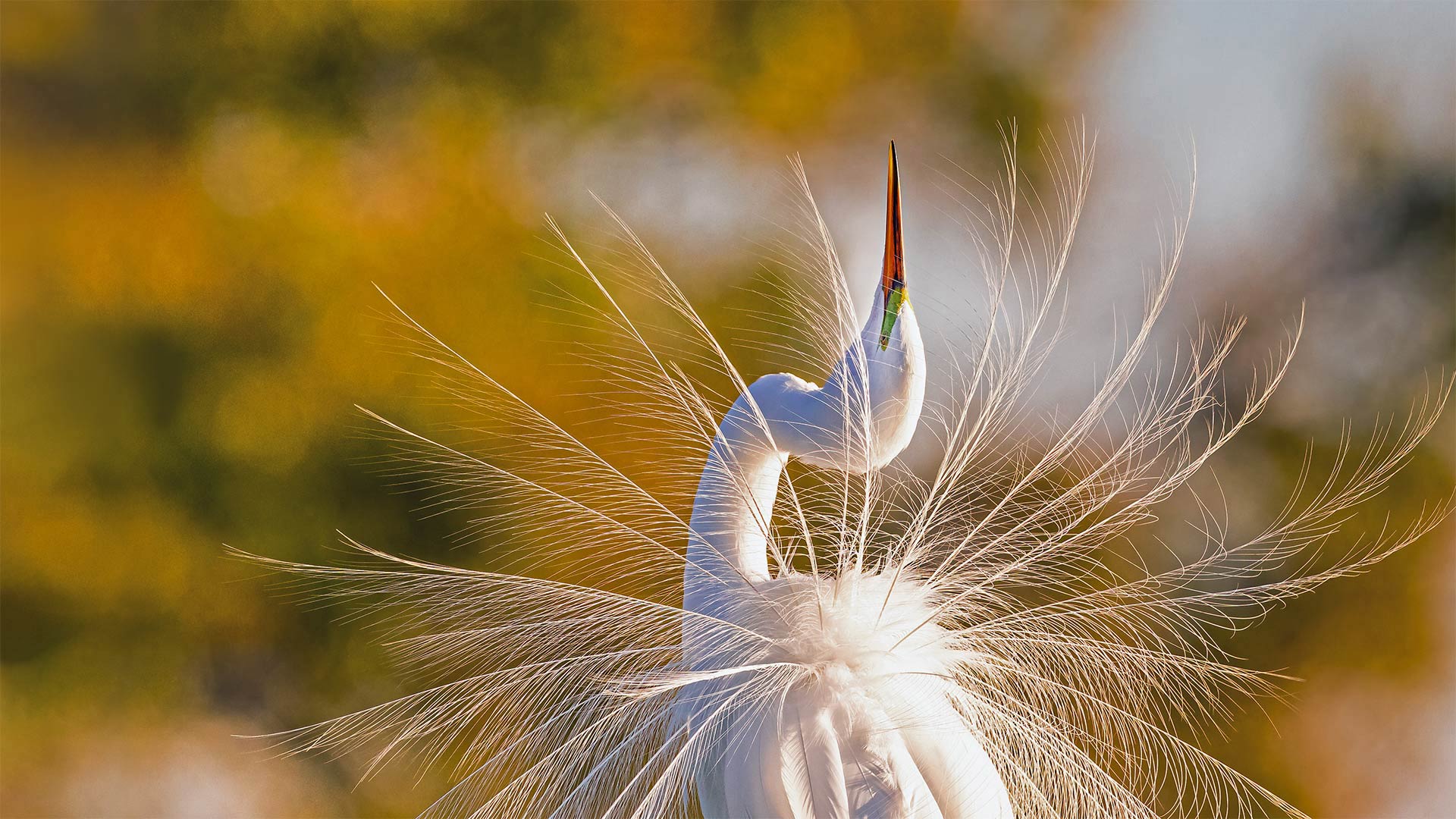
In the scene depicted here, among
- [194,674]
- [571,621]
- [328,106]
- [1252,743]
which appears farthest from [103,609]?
[1252,743]

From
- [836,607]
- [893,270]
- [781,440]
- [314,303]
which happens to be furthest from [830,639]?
[314,303]

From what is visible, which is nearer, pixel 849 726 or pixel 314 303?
pixel 849 726

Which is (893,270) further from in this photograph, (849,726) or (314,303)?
(314,303)

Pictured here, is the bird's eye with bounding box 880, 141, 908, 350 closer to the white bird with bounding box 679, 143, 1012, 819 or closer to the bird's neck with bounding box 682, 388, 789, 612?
the white bird with bounding box 679, 143, 1012, 819

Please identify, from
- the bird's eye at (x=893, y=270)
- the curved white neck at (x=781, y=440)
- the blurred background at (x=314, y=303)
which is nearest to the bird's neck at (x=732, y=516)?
the curved white neck at (x=781, y=440)

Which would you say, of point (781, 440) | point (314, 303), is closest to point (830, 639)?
point (781, 440)

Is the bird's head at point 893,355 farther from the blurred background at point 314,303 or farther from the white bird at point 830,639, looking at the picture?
the blurred background at point 314,303

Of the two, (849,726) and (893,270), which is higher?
(893,270)

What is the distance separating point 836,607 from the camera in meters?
0.82

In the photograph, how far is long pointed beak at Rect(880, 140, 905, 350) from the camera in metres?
0.79

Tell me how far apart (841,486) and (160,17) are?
2.16 m

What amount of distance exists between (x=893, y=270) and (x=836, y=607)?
261 mm

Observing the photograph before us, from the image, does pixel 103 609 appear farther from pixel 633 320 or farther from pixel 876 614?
pixel 876 614

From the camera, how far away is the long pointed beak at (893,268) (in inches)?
31.3
